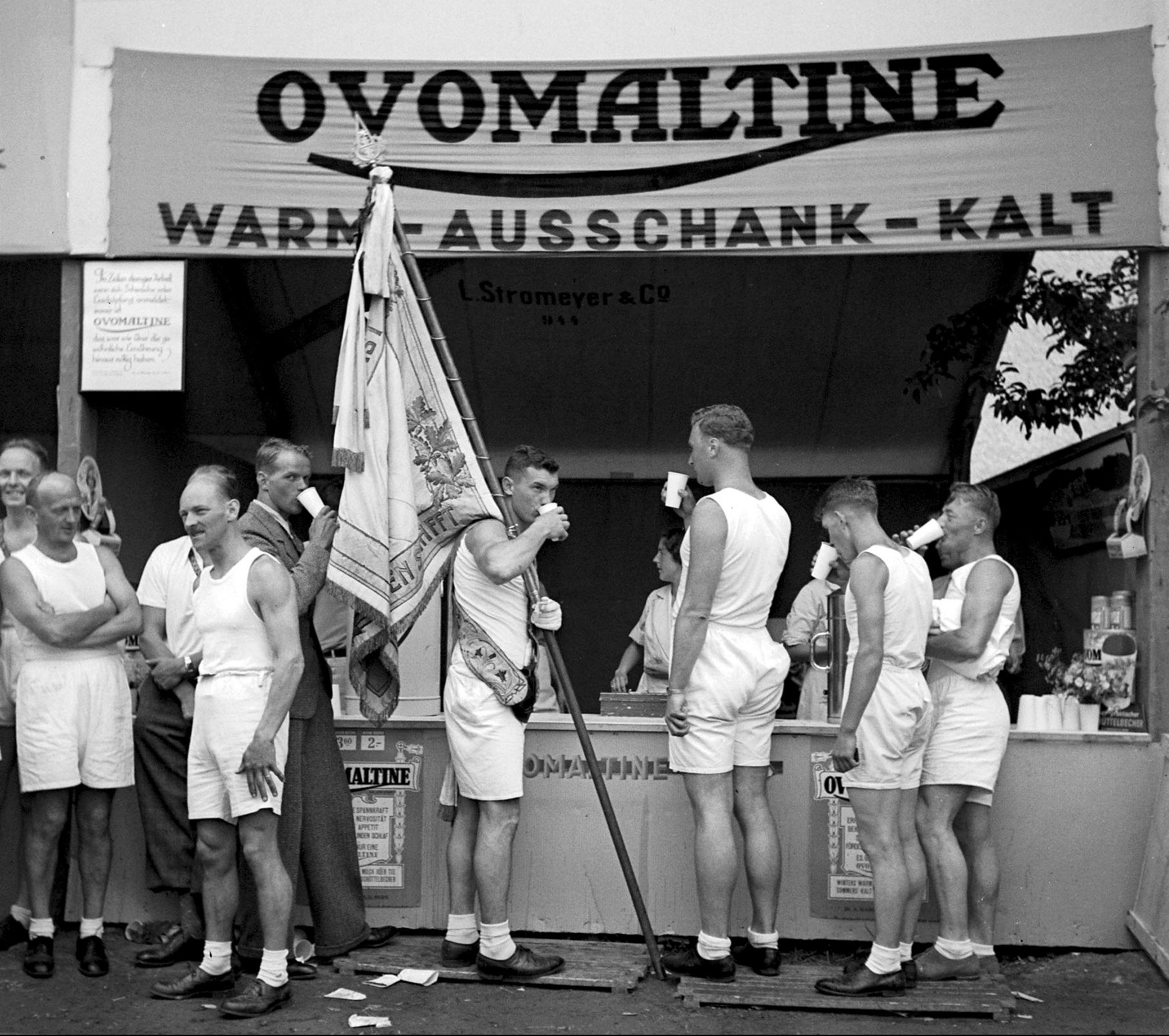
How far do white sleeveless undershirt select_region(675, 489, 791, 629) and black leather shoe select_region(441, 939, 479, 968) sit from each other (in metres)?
1.48

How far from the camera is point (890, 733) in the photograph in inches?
179

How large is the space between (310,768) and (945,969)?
2.38 meters

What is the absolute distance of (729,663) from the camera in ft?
15.5

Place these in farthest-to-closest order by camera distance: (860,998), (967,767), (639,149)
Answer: (639,149), (967,767), (860,998)

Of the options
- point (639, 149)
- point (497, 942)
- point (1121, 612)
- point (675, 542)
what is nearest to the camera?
point (497, 942)

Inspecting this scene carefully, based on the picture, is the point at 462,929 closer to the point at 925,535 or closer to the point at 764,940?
the point at 764,940

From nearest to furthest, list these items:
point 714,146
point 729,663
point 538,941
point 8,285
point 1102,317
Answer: point 729,663 < point 538,941 < point 714,146 < point 1102,317 < point 8,285

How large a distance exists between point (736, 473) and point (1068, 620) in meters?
3.59

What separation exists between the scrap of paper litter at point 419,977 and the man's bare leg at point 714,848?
3.17 ft

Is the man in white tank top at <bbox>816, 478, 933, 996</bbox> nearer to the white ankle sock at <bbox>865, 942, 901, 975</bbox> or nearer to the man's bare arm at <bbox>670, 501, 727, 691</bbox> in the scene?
the white ankle sock at <bbox>865, 942, 901, 975</bbox>

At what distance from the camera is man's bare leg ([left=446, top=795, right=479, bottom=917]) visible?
15.8 feet

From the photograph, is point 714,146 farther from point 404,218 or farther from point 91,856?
point 91,856

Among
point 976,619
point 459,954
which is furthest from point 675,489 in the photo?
point 459,954

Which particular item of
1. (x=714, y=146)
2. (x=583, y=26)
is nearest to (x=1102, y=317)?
(x=714, y=146)
